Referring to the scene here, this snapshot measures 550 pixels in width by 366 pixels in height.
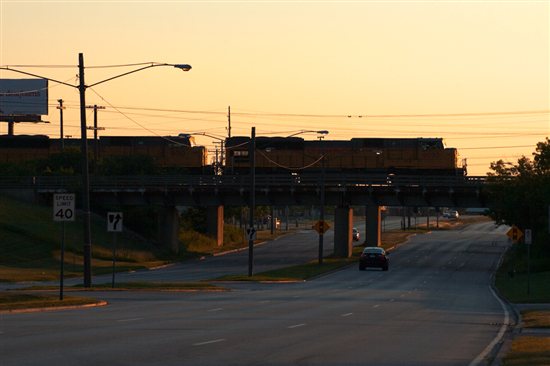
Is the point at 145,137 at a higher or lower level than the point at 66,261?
higher

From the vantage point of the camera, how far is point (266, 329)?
82.7 ft

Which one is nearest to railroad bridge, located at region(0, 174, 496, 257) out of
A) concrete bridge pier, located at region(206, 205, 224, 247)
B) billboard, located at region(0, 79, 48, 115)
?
concrete bridge pier, located at region(206, 205, 224, 247)

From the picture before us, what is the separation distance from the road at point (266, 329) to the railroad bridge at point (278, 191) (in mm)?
33452

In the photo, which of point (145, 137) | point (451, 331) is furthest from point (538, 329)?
point (145, 137)

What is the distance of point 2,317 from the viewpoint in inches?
1056

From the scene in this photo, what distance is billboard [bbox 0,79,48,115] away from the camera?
124 metres

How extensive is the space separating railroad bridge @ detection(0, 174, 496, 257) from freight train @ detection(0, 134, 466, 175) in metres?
4.93

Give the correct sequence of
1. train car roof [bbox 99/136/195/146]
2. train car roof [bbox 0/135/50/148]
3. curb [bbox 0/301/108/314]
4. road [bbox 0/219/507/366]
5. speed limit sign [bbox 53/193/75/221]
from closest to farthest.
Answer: road [bbox 0/219/507/366] < curb [bbox 0/301/108/314] < speed limit sign [bbox 53/193/75/221] < train car roof [bbox 99/136/195/146] < train car roof [bbox 0/135/50/148]

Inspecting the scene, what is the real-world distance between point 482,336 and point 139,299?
1507 centimetres

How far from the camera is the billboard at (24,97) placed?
4865 inches

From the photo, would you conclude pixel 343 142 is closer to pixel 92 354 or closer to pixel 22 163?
pixel 22 163

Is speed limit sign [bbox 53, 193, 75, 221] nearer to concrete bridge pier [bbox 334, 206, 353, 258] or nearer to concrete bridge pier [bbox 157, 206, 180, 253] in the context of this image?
concrete bridge pier [bbox 334, 206, 353, 258]

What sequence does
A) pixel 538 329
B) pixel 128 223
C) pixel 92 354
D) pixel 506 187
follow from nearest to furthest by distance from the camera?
1. pixel 92 354
2. pixel 538 329
3. pixel 506 187
4. pixel 128 223

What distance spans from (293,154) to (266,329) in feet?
234
